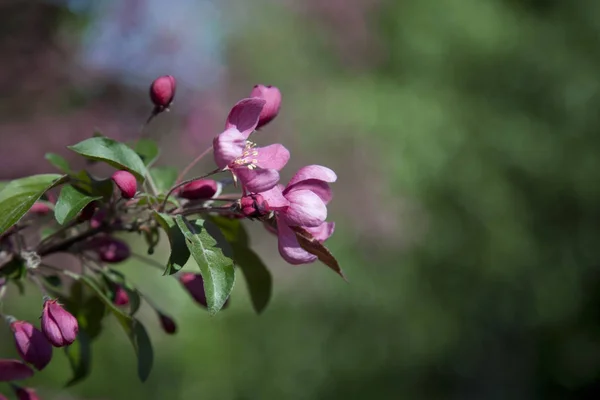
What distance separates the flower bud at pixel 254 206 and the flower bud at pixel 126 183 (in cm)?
12

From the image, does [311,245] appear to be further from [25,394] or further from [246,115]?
[25,394]

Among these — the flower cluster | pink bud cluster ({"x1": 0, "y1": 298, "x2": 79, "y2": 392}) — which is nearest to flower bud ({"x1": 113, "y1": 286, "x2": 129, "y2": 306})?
the flower cluster

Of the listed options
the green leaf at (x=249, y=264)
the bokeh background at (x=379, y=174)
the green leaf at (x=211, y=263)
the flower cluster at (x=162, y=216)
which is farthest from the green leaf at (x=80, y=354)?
the bokeh background at (x=379, y=174)

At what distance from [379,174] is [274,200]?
4.77 metres

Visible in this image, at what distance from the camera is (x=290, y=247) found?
0.68 metres

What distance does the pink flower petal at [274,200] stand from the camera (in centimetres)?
65

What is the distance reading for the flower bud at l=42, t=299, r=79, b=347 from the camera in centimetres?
67

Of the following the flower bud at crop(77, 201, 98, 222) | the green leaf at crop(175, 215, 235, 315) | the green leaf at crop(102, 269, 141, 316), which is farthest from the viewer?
the green leaf at crop(102, 269, 141, 316)

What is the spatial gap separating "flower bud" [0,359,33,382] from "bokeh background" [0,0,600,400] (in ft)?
4.35

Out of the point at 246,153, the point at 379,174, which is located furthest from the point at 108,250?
the point at 379,174

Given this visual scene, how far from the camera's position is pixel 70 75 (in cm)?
313

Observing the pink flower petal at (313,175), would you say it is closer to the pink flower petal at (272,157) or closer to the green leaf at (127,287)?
the pink flower petal at (272,157)

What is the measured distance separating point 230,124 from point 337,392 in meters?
3.22

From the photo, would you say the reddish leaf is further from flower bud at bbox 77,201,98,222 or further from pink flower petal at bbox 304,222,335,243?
flower bud at bbox 77,201,98,222
